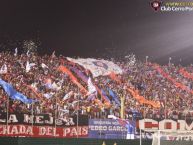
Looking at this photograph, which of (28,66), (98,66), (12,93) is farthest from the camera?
(98,66)

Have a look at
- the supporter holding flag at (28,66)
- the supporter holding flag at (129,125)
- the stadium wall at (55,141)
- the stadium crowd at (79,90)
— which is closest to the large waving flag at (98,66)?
the stadium crowd at (79,90)

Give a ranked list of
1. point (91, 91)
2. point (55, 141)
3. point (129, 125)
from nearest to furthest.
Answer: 1. point (55, 141)
2. point (129, 125)
3. point (91, 91)

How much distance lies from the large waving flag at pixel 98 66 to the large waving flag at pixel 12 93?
7372 mm

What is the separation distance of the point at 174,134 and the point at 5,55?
39.4 ft

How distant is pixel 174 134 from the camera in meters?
18.5

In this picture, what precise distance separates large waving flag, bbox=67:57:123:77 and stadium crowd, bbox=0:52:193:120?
37cm

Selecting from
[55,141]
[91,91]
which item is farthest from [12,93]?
[55,141]

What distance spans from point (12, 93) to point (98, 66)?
852 cm

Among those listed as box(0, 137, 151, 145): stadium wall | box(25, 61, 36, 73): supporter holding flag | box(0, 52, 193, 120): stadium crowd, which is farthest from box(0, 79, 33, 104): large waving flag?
box(0, 137, 151, 145): stadium wall

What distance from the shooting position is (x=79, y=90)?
27.2 metres

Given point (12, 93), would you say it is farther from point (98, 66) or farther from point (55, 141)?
point (98, 66)

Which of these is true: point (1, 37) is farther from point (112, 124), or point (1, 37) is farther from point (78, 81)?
point (112, 124)

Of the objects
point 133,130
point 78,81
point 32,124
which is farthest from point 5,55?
point 133,130

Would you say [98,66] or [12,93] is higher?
[98,66]
